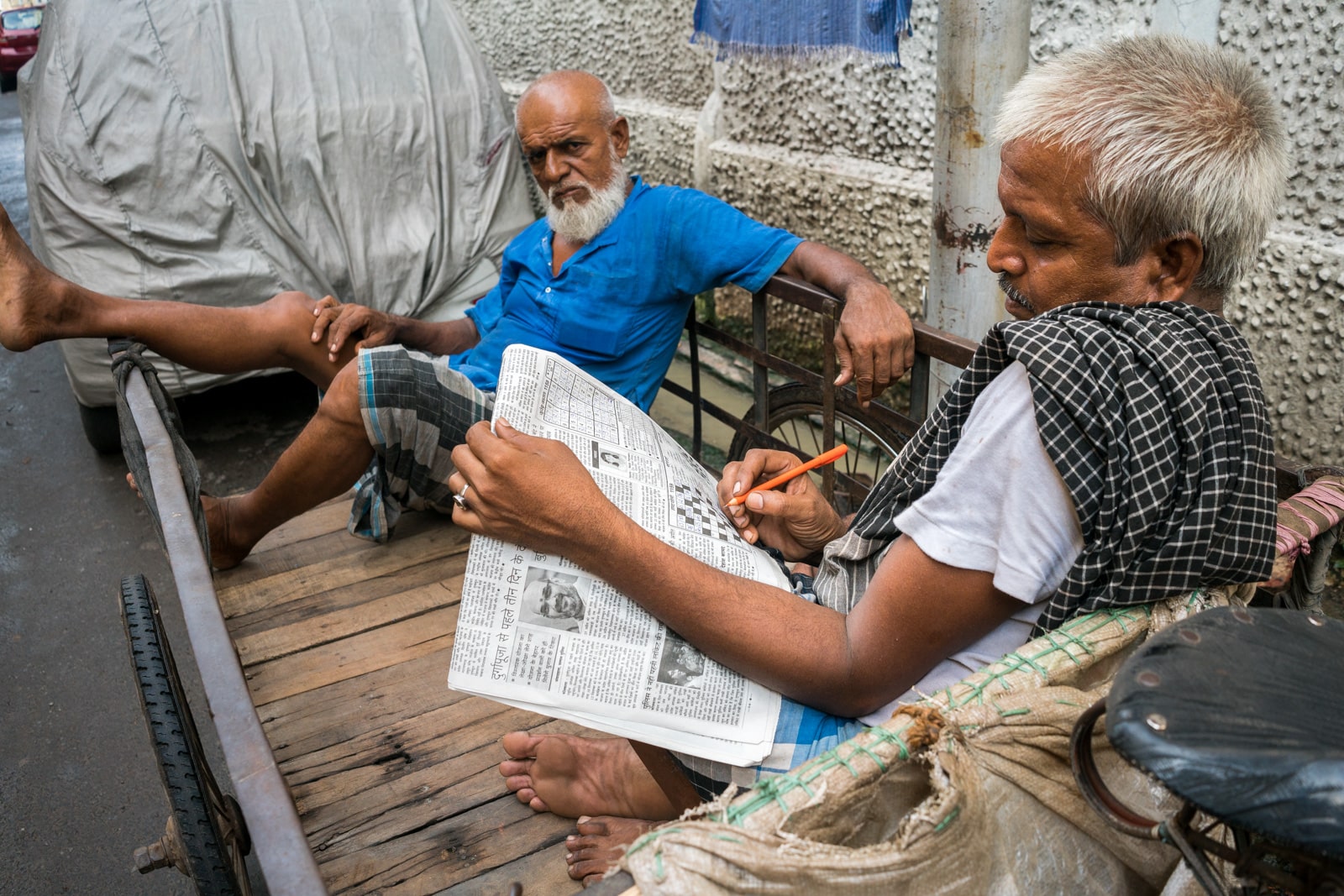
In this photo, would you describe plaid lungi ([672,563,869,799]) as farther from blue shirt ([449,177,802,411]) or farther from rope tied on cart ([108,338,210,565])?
blue shirt ([449,177,802,411])

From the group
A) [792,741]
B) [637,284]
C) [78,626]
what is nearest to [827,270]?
[637,284]

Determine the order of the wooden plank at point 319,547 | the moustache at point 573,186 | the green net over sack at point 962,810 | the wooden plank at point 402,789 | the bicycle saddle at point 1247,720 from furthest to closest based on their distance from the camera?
1. the moustache at point 573,186
2. the wooden plank at point 319,547
3. the wooden plank at point 402,789
4. the green net over sack at point 962,810
5. the bicycle saddle at point 1247,720

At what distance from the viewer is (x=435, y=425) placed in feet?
6.63

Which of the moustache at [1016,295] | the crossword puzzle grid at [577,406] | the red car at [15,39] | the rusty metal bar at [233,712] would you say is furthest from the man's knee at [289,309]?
the red car at [15,39]

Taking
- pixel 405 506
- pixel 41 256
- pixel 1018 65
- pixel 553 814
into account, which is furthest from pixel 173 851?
pixel 41 256

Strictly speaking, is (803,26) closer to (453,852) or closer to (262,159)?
(262,159)

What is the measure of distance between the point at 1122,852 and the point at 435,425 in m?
1.51

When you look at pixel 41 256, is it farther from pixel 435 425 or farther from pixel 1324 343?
pixel 1324 343

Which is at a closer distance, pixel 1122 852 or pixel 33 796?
pixel 1122 852

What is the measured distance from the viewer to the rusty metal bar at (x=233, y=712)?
2.83 ft

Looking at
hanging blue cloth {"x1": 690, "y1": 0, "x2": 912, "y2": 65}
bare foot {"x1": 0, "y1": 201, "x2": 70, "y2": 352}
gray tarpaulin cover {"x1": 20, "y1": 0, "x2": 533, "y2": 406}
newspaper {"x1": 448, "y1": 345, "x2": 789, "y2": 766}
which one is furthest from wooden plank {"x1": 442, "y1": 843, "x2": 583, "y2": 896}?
gray tarpaulin cover {"x1": 20, "y1": 0, "x2": 533, "y2": 406}

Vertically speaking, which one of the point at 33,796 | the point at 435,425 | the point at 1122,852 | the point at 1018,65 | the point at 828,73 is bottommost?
the point at 33,796

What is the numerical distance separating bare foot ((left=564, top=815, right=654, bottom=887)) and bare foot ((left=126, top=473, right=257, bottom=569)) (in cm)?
118

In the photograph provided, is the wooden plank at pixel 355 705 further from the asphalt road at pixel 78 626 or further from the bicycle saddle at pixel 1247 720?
the bicycle saddle at pixel 1247 720
